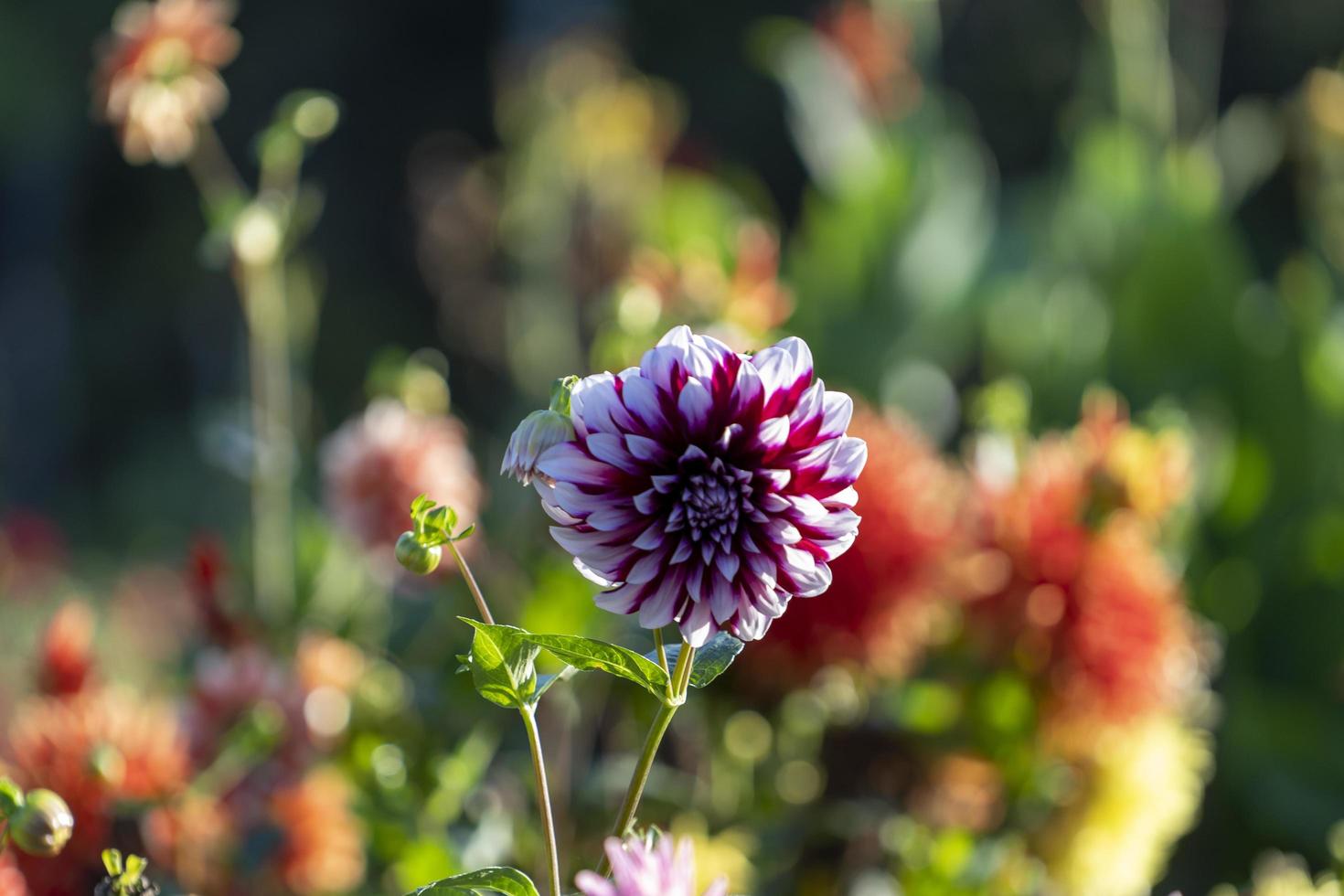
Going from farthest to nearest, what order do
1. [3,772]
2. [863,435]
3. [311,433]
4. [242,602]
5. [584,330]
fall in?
[584,330] → [311,433] → [242,602] → [863,435] → [3,772]

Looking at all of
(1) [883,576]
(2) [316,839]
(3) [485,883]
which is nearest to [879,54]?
(1) [883,576]

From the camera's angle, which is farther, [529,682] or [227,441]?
[227,441]

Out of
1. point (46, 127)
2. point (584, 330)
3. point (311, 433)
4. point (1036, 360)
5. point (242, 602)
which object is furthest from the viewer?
point (46, 127)

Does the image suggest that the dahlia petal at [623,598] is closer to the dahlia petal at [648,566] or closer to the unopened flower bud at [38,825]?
the dahlia petal at [648,566]

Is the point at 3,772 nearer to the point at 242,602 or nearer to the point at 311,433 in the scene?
the point at 242,602

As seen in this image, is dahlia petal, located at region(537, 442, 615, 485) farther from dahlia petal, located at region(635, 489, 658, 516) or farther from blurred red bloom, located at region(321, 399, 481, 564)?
blurred red bloom, located at region(321, 399, 481, 564)

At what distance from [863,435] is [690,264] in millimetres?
143

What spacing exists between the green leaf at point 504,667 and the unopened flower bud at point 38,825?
0.32 ft

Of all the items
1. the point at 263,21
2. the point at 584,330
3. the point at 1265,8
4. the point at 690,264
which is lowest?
the point at 690,264

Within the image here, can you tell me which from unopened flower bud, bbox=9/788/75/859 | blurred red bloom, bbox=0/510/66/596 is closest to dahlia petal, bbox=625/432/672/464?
unopened flower bud, bbox=9/788/75/859

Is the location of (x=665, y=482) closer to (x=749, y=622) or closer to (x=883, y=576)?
(x=749, y=622)

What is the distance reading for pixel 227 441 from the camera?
575 mm

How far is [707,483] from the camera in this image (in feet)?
0.92

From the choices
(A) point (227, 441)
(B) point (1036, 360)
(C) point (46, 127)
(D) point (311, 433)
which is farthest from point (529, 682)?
(C) point (46, 127)
